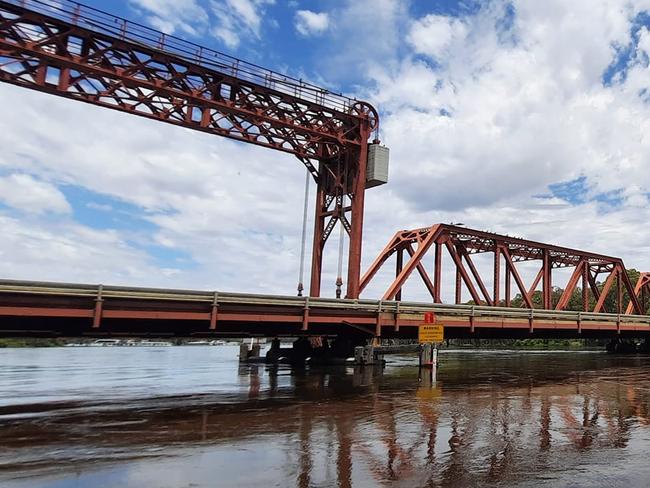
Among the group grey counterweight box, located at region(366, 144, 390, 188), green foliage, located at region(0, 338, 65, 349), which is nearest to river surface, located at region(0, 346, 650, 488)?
grey counterweight box, located at region(366, 144, 390, 188)

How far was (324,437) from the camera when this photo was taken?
1152 cm

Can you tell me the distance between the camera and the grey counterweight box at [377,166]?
33.4 m

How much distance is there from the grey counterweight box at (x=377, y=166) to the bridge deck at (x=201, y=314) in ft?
26.8

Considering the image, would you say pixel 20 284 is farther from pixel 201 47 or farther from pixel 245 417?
pixel 201 47

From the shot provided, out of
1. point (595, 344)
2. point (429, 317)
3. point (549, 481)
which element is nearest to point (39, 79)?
point (429, 317)

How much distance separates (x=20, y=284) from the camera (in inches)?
736

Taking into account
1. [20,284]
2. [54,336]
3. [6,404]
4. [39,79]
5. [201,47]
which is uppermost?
[201,47]

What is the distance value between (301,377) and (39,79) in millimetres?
19260

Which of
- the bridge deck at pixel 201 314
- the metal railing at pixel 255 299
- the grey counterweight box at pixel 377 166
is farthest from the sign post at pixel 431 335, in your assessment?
the grey counterweight box at pixel 377 166

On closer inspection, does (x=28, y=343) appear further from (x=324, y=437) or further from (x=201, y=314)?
(x=324, y=437)

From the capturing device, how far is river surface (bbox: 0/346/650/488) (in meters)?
8.48

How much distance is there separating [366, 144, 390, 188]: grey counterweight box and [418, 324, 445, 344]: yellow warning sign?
9.80 metres

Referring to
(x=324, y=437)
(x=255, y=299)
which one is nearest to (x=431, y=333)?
(x=255, y=299)

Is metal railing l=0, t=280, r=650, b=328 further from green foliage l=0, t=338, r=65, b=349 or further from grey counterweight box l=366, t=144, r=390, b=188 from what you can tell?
green foliage l=0, t=338, r=65, b=349
